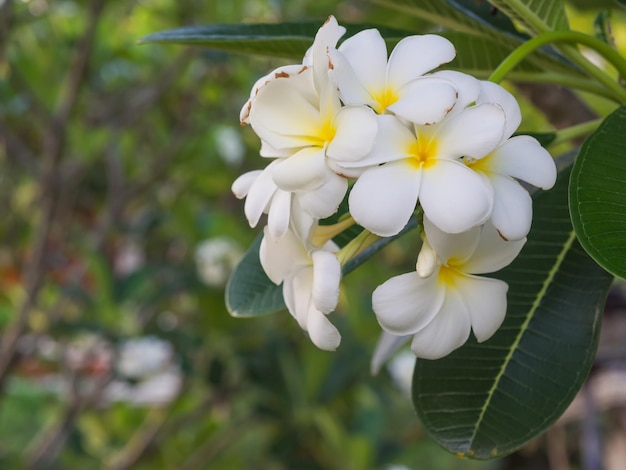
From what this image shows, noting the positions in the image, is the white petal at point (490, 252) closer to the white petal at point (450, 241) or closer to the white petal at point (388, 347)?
the white petal at point (450, 241)

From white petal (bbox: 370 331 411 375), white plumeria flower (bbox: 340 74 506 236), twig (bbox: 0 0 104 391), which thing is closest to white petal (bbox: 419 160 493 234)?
white plumeria flower (bbox: 340 74 506 236)

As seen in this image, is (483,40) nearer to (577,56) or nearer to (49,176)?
(577,56)

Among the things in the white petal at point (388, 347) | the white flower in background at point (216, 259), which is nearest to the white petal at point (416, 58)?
the white petal at point (388, 347)

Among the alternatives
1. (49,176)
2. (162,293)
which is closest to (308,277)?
(49,176)

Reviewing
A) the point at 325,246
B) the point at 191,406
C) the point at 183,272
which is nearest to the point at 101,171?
the point at 183,272

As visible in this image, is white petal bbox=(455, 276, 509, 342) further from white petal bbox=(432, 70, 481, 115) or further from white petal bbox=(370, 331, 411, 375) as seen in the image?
white petal bbox=(370, 331, 411, 375)

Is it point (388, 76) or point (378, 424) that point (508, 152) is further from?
point (378, 424)
